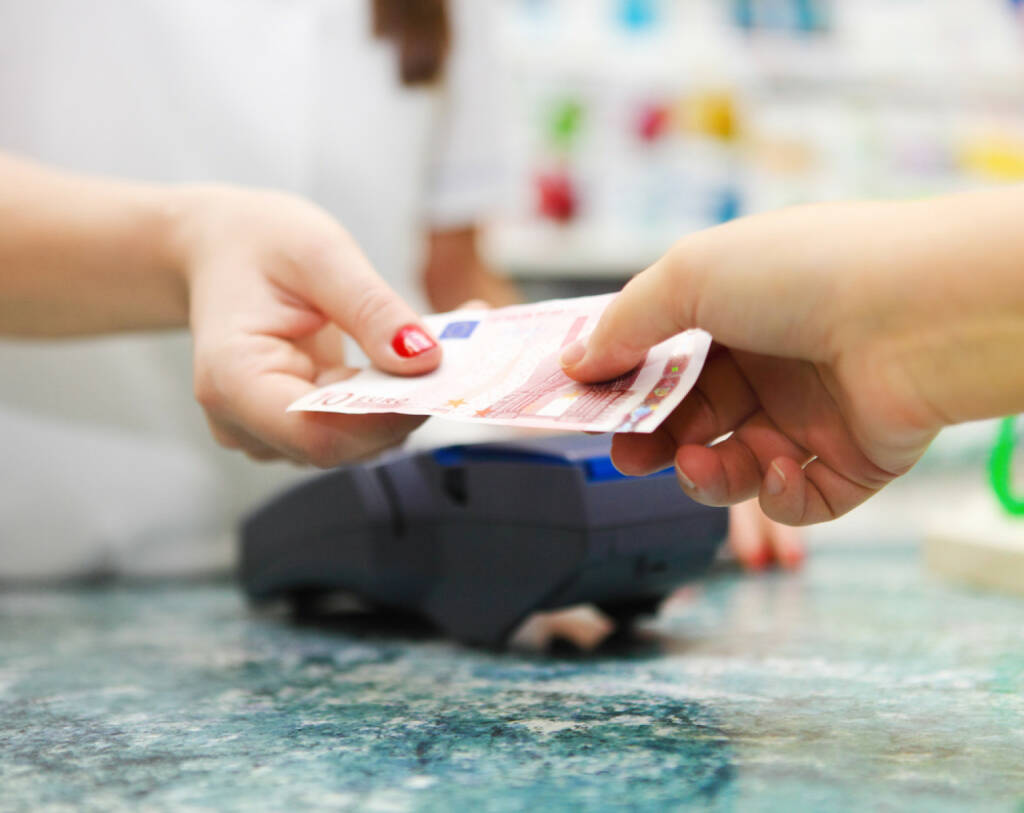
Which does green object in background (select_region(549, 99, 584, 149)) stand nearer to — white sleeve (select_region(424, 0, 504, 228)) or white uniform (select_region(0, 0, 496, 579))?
white sleeve (select_region(424, 0, 504, 228))

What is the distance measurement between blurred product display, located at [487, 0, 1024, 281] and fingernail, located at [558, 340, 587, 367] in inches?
57.0

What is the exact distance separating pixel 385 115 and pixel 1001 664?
876mm

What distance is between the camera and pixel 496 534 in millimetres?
527

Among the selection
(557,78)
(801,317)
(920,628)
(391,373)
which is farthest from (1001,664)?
(557,78)

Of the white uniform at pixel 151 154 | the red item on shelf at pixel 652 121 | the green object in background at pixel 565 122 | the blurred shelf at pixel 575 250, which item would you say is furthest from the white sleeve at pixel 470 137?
the red item on shelf at pixel 652 121

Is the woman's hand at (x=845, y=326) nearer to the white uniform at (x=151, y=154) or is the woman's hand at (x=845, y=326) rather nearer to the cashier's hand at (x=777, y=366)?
the cashier's hand at (x=777, y=366)

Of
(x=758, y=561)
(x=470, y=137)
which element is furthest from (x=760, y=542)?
(x=470, y=137)

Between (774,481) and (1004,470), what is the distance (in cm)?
47

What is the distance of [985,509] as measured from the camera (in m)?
0.82

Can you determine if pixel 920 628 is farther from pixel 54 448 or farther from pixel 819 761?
pixel 54 448

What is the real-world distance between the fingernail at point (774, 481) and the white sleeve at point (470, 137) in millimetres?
863

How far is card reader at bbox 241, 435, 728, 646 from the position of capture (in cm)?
48

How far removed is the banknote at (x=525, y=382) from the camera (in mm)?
392

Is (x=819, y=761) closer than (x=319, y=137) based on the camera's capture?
Yes
